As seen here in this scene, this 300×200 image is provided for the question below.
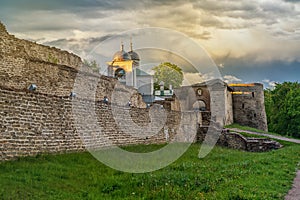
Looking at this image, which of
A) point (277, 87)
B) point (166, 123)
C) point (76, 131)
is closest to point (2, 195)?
point (76, 131)

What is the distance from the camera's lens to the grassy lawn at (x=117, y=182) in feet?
25.2

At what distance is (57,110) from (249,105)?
37.7 meters

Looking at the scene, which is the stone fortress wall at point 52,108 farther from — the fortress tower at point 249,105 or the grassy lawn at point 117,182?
the fortress tower at point 249,105

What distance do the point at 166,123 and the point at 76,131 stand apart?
9243mm

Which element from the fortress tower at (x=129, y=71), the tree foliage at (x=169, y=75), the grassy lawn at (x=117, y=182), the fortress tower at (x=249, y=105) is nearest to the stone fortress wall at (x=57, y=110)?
the grassy lawn at (x=117, y=182)

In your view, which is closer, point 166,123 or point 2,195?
point 2,195

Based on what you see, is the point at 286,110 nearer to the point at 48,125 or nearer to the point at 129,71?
the point at 129,71

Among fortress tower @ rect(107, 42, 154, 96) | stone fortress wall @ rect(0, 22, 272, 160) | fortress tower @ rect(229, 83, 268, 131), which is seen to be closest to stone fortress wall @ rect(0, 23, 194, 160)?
stone fortress wall @ rect(0, 22, 272, 160)

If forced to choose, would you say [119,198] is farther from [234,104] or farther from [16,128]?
[234,104]

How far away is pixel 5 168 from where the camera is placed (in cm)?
870

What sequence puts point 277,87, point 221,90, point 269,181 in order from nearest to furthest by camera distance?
point 269,181 < point 221,90 < point 277,87

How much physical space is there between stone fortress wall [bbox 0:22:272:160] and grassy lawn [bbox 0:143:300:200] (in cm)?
78

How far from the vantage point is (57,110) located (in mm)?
12086

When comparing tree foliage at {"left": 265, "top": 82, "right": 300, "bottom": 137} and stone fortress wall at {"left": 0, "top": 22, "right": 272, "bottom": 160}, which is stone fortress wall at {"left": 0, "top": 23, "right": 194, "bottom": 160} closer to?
stone fortress wall at {"left": 0, "top": 22, "right": 272, "bottom": 160}
